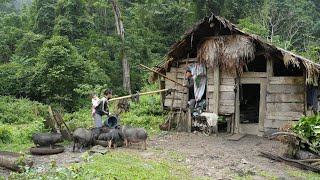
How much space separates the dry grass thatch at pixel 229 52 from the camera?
39.5 feet

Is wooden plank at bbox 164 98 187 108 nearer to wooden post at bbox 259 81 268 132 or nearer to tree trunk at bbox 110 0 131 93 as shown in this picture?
wooden post at bbox 259 81 268 132

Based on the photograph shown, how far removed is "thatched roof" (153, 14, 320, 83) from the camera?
1125cm

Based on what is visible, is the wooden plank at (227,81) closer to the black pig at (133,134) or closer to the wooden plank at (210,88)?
the wooden plank at (210,88)

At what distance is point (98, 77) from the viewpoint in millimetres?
21844

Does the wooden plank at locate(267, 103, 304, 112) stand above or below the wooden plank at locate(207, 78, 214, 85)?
below

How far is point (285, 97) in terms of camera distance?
11945 mm

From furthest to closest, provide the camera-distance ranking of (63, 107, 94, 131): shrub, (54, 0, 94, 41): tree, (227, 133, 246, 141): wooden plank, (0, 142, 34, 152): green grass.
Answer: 1. (54, 0, 94, 41): tree
2. (63, 107, 94, 131): shrub
3. (227, 133, 246, 141): wooden plank
4. (0, 142, 34, 152): green grass

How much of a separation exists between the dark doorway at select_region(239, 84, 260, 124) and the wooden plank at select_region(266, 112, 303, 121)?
2.61 meters

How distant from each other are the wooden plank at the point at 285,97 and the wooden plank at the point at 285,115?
0.47 meters

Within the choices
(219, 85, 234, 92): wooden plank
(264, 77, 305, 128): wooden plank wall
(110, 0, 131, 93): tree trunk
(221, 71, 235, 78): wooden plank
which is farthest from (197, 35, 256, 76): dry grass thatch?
(110, 0, 131, 93): tree trunk

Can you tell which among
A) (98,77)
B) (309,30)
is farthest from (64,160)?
(309,30)

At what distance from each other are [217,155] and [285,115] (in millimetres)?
3617

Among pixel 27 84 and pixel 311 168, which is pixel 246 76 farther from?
pixel 27 84

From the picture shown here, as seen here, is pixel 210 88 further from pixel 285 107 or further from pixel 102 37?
pixel 102 37
